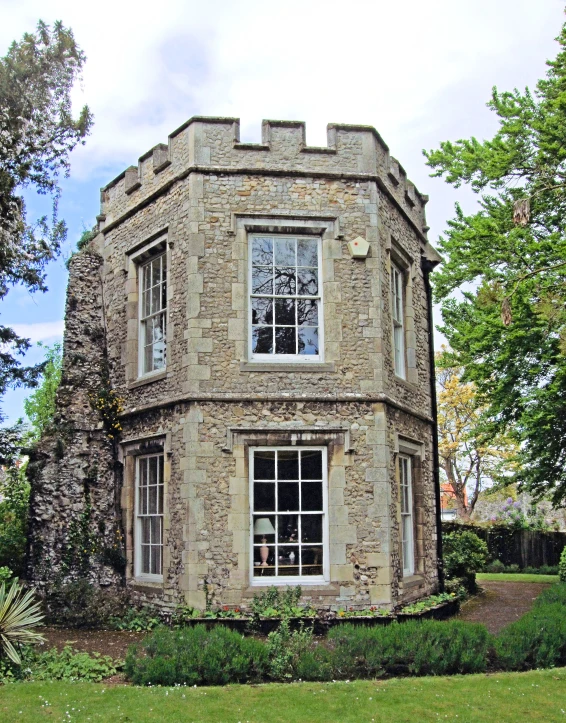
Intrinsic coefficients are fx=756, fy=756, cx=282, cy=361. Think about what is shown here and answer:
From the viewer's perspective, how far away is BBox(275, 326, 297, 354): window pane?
12664mm

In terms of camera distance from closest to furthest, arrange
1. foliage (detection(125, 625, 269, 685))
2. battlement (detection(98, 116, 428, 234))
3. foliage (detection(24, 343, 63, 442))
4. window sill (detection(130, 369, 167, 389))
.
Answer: foliage (detection(125, 625, 269, 685)), battlement (detection(98, 116, 428, 234)), window sill (detection(130, 369, 167, 389)), foliage (detection(24, 343, 63, 442))

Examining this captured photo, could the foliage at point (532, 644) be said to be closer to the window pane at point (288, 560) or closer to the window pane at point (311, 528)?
the window pane at point (311, 528)

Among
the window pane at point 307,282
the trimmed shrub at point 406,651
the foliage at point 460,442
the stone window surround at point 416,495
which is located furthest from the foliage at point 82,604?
the foliage at point 460,442

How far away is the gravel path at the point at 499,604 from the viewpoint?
13.8 m

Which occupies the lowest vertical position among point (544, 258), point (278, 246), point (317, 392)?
point (317, 392)

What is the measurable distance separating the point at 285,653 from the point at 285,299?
588 centimetres

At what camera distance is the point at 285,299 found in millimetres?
12805

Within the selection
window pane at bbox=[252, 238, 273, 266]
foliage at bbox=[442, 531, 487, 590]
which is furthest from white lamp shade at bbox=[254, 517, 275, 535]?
foliage at bbox=[442, 531, 487, 590]

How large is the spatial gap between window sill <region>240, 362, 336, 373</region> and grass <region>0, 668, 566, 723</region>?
515 cm

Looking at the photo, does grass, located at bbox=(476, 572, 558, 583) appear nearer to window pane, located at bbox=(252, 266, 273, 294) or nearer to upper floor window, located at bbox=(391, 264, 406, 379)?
upper floor window, located at bbox=(391, 264, 406, 379)

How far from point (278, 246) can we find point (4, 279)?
6.69 metres

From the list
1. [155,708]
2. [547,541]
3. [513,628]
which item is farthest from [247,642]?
[547,541]

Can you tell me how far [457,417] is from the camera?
4119 cm

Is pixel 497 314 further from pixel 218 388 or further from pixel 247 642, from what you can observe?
pixel 247 642
